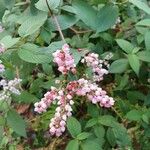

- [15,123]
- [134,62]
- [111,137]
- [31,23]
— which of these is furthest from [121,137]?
[31,23]

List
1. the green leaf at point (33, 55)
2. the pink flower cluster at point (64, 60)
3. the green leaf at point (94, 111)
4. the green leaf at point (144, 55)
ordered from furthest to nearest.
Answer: the green leaf at point (94, 111) → the green leaf at point (144, 55) → the green leaf at point (33, 55) → the pink flower cluster at point (64, 60)

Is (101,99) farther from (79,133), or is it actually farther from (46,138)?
(46,138)

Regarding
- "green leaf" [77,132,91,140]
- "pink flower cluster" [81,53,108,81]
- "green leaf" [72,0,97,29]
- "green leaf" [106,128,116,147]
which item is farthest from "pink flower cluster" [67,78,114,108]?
"green leaf" [106,128,116,147]

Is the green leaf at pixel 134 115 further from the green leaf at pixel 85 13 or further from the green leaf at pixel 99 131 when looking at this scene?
the green leaf at pixel 85 13

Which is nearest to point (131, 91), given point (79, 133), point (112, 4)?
point (79, 133)

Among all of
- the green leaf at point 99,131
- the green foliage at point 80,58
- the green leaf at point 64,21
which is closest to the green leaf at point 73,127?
the green foliage at point 80,58

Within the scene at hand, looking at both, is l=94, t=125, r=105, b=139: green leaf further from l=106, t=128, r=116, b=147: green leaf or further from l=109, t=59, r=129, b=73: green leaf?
l=109, t=59, r=129, b=73: green leaf
